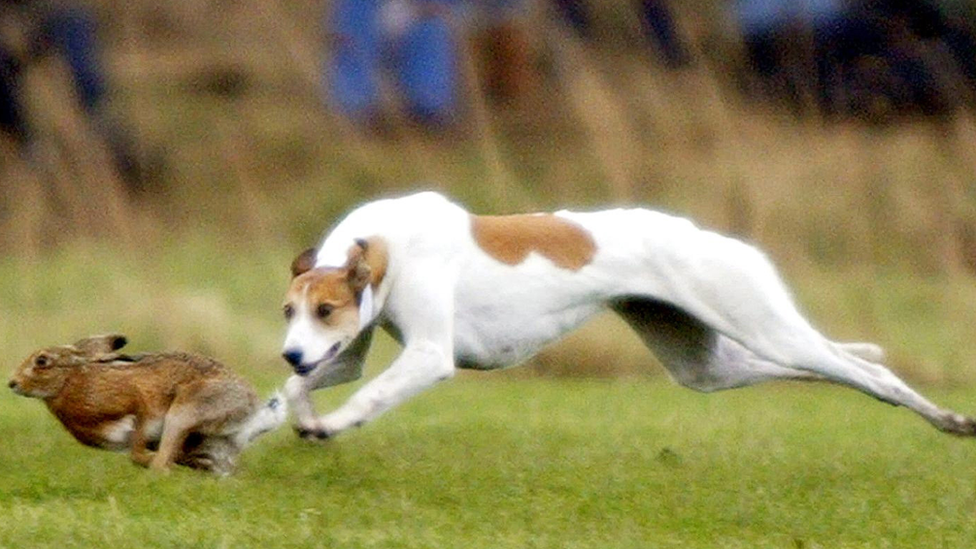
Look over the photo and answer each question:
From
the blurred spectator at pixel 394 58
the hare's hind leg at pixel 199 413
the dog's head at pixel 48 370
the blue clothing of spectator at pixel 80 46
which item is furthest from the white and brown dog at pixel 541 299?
the blue clothing of spectator at pixel 80 46

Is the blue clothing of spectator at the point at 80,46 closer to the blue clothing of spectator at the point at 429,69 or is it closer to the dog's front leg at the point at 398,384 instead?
the blue clothing of spectator at the point at 429,69

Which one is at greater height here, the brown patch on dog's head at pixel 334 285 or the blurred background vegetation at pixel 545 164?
the brown patch on dog's head at pixel 334 285

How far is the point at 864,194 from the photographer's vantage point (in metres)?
15.7

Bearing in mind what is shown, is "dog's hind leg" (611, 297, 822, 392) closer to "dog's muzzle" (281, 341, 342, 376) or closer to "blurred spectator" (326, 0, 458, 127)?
"dog's muzzle" (281, 341, 342, 376)

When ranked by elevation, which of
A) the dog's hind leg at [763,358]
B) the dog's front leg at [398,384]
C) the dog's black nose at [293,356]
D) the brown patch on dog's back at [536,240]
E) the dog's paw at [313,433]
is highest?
the brown patch on dog's back at [536,240]

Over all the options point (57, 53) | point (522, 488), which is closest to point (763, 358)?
point (522, 488)

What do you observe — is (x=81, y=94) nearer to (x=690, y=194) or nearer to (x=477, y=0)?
(x=477, y=0)

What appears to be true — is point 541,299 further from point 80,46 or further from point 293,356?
point 80,46

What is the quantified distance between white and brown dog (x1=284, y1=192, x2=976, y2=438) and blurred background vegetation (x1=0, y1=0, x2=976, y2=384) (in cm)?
488

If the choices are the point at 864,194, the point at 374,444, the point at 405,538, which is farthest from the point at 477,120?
the point at 405,538

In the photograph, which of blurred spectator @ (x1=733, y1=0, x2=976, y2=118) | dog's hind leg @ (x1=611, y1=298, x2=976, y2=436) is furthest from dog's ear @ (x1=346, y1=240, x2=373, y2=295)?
blurred spectator @ (x1=733, y1=0, x2=976, y2=118)

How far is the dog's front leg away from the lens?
310 inches

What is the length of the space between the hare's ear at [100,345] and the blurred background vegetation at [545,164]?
533 centimetres

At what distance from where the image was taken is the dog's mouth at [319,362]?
7.63m
